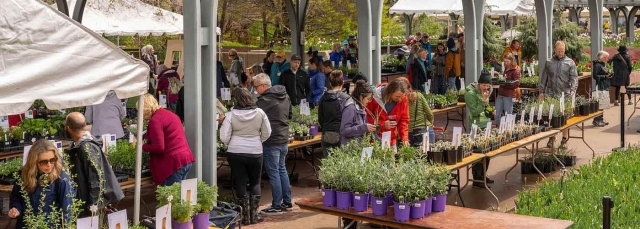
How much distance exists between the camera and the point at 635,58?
90.4ft

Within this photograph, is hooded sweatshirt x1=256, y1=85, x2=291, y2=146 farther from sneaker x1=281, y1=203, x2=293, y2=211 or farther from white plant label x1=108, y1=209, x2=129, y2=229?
white plant label x1=108, y1=209, x2=129, y2=229

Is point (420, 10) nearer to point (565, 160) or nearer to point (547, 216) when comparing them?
point (565, 160)

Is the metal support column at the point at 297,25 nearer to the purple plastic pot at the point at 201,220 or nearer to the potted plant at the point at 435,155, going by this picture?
the potted plant at the point at 435,155

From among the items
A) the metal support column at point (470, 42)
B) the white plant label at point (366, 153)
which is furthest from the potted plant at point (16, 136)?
the metal support column at point (470, 42)

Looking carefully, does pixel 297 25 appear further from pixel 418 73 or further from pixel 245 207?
pixel 245 207

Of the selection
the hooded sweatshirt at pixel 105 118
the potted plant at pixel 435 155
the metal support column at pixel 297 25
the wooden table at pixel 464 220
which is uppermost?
the metal support column at pixel 297 25

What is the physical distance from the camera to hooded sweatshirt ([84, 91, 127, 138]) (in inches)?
416

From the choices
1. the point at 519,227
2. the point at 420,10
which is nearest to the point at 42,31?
the point at 519,227

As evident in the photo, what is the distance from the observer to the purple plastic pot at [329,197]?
7246 mm

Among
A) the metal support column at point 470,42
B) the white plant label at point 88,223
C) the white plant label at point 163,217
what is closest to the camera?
the white plant label at point 88,223

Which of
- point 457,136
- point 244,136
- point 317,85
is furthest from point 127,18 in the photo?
point 457,136

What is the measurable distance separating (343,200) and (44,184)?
2.29 m

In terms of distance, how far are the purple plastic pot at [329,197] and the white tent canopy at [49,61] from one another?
6.92 ft

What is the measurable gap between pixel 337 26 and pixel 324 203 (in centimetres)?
2568
